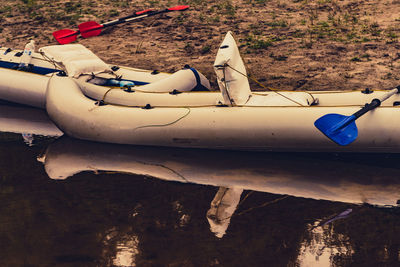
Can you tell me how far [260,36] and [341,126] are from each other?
4.63 meters

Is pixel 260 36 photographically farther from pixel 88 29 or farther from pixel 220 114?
pixel 220 114

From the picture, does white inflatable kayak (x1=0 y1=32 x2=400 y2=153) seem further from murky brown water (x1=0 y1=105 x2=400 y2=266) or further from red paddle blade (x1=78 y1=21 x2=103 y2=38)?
red paddle blade (x1=78 y1=21 x2=103 y2=38)

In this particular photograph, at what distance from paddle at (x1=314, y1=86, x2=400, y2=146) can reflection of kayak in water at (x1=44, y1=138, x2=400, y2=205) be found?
425 mm

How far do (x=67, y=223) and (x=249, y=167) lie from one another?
2103 millimetres

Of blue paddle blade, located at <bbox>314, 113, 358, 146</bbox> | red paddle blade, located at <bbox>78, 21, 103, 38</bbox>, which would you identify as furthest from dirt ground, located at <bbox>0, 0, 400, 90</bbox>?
blue paddle blade, located at <bbox>314, 113, 358, 146</bbox>

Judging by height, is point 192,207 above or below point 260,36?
above

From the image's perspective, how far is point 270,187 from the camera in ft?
18.7

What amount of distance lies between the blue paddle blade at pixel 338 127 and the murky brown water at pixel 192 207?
1.39 ft

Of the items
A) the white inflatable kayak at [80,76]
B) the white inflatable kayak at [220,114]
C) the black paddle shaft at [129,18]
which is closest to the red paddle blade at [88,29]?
the black paddle shaft at [129,18]

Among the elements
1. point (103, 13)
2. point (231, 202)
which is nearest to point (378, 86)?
point (231, 202)

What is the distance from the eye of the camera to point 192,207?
17.4 ft

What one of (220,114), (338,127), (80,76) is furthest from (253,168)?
(80,76)

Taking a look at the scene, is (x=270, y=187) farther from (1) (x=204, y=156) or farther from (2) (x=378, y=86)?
(2) (x=378, y=86)

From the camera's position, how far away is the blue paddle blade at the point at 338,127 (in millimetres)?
5742
